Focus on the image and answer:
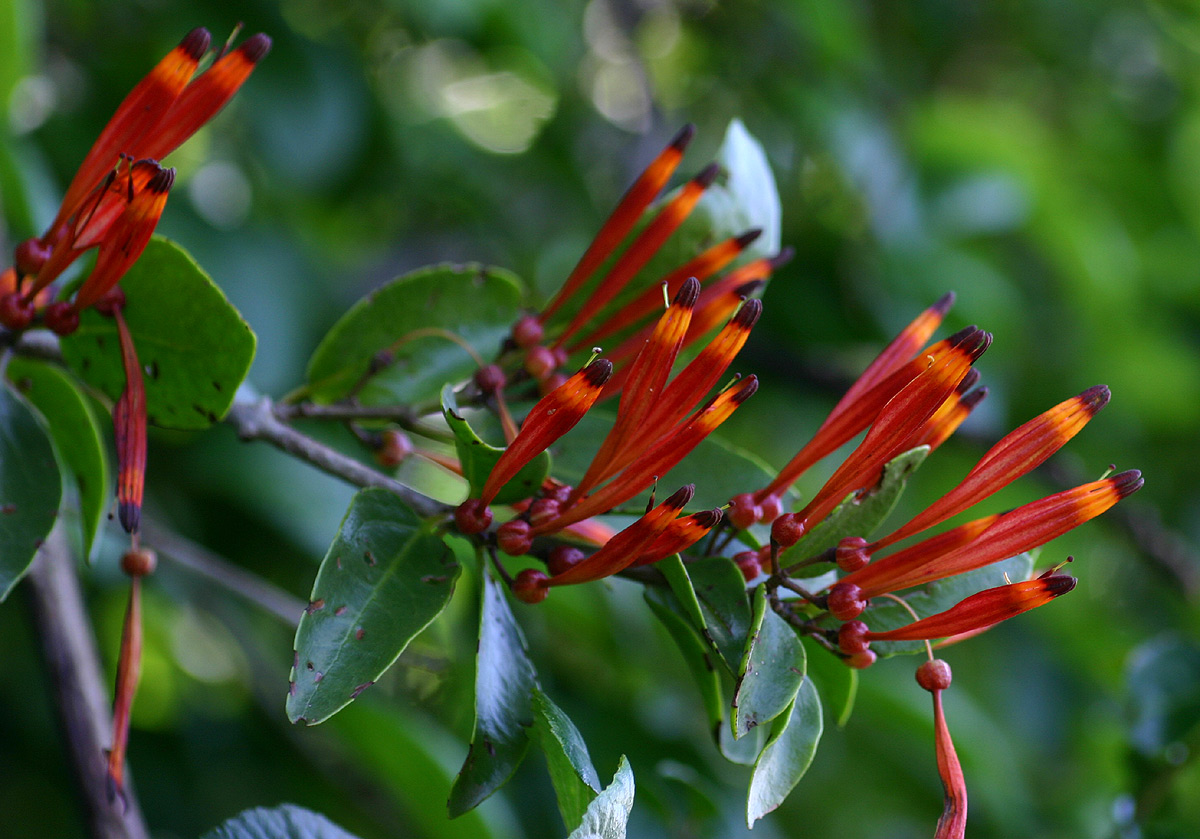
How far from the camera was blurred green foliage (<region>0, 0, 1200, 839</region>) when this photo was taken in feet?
3.96

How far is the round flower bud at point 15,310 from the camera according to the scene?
0.57 meters

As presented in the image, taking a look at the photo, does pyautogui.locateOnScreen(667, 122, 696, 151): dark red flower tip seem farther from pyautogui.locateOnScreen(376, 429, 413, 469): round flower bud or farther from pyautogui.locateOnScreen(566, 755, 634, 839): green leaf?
pyautogui.locateOnScreen(566, 755, 634, 839): green leaf

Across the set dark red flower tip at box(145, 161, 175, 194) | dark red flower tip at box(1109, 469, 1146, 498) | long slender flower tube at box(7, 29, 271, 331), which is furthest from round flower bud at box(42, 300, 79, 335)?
dark red flower tip at box(1109, 469, 1146, 498)

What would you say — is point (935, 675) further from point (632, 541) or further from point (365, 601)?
point (365, 601)

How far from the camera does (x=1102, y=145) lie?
2.22 m

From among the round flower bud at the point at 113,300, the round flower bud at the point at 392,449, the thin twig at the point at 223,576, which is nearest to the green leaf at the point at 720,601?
the round flower bud at the point at 392,449

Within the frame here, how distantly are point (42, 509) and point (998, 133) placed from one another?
168 centimetres

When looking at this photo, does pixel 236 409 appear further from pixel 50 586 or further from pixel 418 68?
pixel 418 68

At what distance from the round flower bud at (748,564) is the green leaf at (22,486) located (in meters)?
0.37

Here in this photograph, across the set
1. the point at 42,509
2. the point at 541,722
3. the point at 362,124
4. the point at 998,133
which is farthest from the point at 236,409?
the point at 998,133

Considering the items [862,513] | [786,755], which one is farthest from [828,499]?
[786,755]

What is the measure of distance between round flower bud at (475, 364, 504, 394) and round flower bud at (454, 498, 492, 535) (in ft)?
0.34

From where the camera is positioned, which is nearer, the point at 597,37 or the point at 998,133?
the point at 998,133

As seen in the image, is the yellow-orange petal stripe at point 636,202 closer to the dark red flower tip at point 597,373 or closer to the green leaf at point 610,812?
the dark red flower tip at point 597,373
